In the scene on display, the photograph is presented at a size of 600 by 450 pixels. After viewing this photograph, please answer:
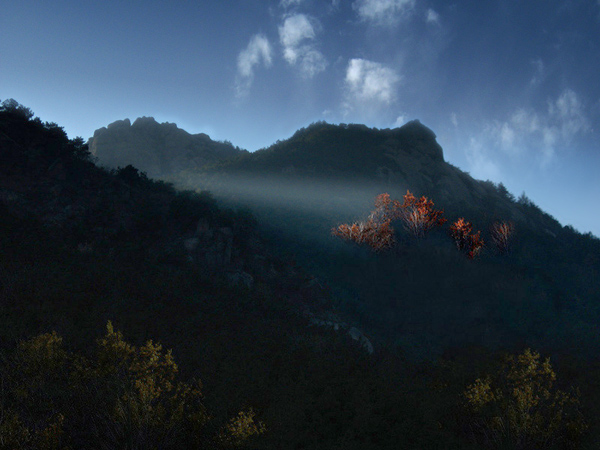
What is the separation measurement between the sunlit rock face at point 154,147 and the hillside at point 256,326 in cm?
3689

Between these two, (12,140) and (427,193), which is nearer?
(12,140)

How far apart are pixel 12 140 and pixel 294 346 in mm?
24778

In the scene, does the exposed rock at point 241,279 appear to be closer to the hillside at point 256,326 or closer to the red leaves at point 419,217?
the hillside at point 256,326

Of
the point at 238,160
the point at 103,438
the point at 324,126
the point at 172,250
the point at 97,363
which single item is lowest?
the point at 103,438

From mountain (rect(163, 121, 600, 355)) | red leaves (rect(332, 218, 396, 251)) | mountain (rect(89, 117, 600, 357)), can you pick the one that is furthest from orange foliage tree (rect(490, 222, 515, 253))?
red leaves (rect(332, 218, 396, 251))

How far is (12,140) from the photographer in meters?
23.1

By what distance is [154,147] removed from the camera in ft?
243

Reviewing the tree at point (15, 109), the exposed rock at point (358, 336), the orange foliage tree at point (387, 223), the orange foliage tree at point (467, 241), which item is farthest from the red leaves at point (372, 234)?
the tree at point (15, 109)

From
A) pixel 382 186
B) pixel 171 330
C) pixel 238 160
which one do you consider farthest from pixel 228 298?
pixel 238 160

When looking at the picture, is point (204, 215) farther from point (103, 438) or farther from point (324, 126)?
point (324, 126)

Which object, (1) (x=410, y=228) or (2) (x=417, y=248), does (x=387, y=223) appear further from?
(1) (x=410, y=228)

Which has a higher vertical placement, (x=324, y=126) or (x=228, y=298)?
(x=324, y=126)

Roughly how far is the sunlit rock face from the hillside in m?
36.9

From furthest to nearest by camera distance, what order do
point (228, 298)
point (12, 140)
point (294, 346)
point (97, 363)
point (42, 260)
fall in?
1. point (12, 140)
2. point (228, 298)
3. point (42, 260)
4. point (294, 346)
5. point (97, 363)
